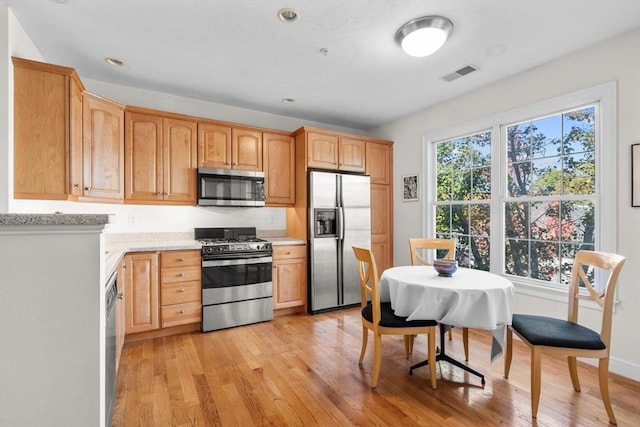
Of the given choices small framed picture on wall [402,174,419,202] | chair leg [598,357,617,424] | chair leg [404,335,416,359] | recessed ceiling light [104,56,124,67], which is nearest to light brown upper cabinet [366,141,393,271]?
small framed picture on wall [402,174,419,202]

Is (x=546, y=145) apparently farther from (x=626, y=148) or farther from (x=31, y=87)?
(x=31, y=87)

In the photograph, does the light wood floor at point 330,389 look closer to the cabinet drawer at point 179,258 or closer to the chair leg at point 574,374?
the chair leg at point 574,374

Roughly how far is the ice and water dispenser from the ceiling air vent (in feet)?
6.48

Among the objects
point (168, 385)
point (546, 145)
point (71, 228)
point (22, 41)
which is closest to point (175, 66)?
point (22, 41)

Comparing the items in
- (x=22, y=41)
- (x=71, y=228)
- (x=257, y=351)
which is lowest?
(x=257, y=351)

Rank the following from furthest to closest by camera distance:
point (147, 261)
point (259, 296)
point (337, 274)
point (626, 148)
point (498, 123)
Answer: point (337, 274), point (259, 296), point (498, 123), point (147, 261), point (626, 148)

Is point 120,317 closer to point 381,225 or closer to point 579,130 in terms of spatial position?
point 381,225

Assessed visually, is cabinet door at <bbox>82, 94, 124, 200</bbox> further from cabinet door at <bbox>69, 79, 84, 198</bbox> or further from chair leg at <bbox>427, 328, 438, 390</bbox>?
chair leg at <bbox>427, 328, 438, 390</bbox>

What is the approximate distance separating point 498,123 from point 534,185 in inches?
29.9

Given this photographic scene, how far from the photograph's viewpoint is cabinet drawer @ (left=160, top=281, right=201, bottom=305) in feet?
10.2

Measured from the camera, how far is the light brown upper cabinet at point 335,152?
13.0ft

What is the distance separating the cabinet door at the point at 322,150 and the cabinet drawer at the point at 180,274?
1891 mm

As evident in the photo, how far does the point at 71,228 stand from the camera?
43.0 inches

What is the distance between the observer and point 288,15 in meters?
2.14
